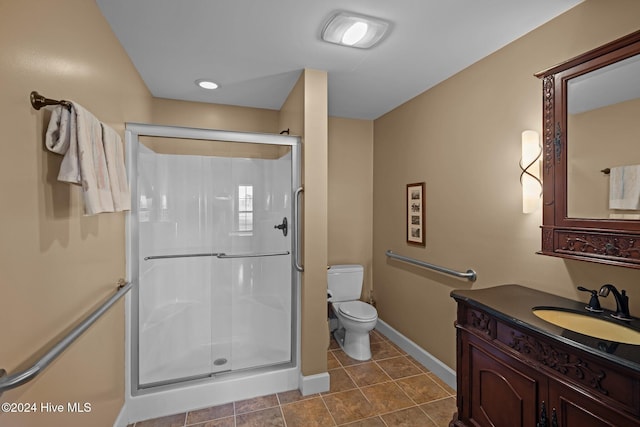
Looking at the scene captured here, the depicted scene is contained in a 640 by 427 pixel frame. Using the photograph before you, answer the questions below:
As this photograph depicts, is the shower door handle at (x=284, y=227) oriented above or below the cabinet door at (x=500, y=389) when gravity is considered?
above

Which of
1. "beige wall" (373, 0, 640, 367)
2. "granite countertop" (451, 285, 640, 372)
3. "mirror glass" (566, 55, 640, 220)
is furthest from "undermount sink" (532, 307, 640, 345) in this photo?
"mirror glass" (566, 55, 640, 220)

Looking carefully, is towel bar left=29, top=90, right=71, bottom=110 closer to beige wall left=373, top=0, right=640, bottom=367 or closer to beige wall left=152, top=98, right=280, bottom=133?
beige wall left=152, top=98, right=280, bottom=133

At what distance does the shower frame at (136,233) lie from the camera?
6.24 ft

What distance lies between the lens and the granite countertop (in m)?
0.99

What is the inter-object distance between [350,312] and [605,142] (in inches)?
83.1

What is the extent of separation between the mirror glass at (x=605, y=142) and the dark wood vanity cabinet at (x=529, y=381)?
66cm

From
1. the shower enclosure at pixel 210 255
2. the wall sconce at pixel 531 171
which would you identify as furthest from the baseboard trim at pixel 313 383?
the wall sconce at pixel 531 171

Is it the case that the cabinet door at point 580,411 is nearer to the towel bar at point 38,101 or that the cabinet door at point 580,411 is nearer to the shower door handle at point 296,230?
the shower door handle at point 296,230

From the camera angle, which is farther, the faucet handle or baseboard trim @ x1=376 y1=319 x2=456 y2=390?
baseboard trim @ x1=376 y1=319 x2=456 y2=390

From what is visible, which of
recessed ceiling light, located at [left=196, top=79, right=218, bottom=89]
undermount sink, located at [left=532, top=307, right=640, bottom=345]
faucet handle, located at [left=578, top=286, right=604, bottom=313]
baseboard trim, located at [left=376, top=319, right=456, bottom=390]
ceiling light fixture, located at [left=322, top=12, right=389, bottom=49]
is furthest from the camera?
recessed ceiling light, located at [left=196, top=79, right=218, bottom=89]

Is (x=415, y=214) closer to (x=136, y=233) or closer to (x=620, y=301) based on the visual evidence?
(x=620, y=301)

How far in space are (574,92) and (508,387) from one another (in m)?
1.47

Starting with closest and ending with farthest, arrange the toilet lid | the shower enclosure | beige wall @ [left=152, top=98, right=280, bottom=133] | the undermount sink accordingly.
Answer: the undermount sink < the shower enclosure < the toilet lid < beige wall @ [left=152, top=98, right=280, bottom=133]

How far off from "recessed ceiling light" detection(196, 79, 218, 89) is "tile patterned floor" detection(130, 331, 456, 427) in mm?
2521
